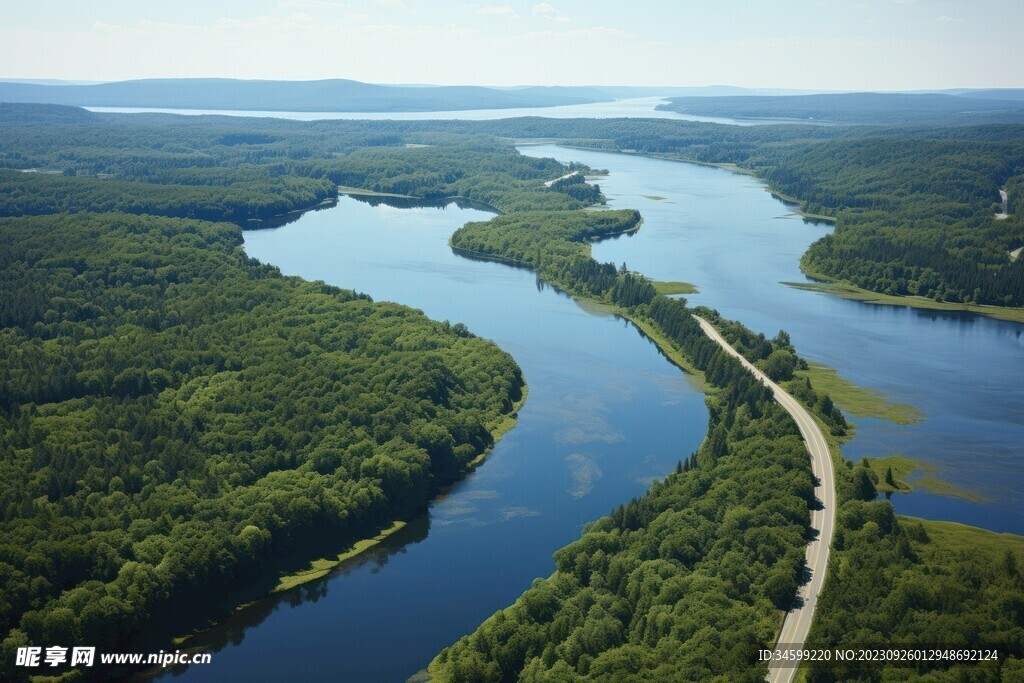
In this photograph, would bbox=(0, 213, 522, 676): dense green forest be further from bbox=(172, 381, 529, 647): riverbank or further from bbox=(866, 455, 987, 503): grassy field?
bbox=(866, 455, 987, 503): grassy field

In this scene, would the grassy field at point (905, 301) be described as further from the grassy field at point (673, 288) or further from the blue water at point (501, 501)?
the blue water at point (501, 501)

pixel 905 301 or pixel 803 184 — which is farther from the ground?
pixel 803 184

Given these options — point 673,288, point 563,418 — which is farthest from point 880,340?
point 563,418

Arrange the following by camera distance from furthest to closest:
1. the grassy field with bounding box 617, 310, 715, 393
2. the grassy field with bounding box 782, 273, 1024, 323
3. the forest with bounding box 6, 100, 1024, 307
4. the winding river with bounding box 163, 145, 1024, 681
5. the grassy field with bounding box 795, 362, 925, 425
→ the forest with bounding box 6, 100, 1024, 307 → the grassy field with bounding box 782, 273, 1024, 323 → the grassy field with bounding box 617, 310, 715, 393 → the grassy field with bounding box 795, 362, 925, 425 → the winding river with bounding box 163, 145, 1024, 681

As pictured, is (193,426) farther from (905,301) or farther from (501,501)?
(905,301)

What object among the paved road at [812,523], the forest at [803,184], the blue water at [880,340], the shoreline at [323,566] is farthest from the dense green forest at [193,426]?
the forest at [803,184]

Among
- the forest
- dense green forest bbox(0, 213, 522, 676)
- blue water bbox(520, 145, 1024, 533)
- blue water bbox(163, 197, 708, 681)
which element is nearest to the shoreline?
blue water bbox(163, 197, 708, 681)

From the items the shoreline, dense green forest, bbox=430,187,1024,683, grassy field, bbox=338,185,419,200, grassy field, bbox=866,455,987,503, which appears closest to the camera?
dense green forest, bbox=430,187,1024,683
